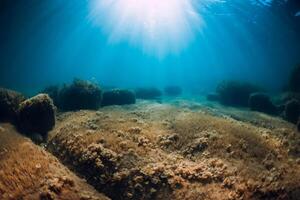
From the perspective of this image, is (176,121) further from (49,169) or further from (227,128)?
(49,169)

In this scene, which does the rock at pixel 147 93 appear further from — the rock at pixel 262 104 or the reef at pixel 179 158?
the reef at pixel 179 158

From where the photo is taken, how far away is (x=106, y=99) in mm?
18297

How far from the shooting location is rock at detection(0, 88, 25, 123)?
1125cm

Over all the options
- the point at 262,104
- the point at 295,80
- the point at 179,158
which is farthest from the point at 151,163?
the point at 295,80

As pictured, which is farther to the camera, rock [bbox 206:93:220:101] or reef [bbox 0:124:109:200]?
rock [bbox 206:93:220:101]

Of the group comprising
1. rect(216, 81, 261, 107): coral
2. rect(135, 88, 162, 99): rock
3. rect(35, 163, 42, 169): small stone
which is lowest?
rect(35, 163, 42, 169): small stone

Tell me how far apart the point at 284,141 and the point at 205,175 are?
3.98 metres

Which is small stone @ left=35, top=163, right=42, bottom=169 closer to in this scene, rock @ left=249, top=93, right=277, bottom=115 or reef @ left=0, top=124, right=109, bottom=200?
reef @ left=0, top=124, right=109, bottom=200

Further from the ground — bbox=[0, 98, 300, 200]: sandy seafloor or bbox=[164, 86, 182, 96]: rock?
bbox=[164, 86, 182, 96]: rock

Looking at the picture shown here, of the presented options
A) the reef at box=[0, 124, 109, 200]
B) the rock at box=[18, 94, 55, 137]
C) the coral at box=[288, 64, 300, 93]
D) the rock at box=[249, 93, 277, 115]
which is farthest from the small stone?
the coral at box=[288, 64, 300, 93]

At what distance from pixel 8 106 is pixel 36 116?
1.75 meters

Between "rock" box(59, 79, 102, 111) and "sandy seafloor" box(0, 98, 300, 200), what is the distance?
3.80 m

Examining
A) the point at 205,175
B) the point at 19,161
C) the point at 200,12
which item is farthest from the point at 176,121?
the point at 200,12

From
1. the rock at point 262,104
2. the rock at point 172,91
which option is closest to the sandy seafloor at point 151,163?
the rock at point 262,104
